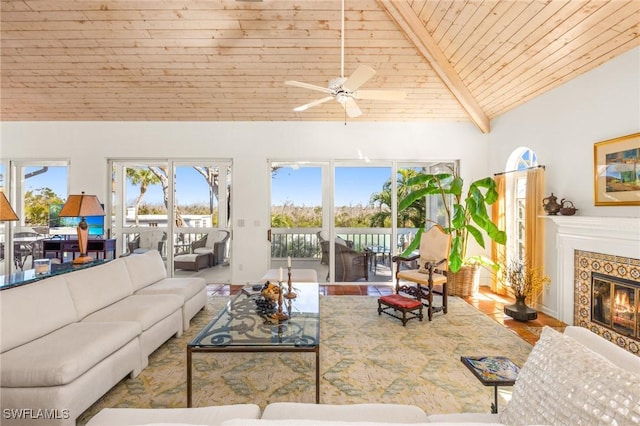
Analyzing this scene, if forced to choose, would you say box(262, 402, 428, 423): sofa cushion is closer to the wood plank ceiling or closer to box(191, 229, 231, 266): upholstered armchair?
the wood plank ceiling

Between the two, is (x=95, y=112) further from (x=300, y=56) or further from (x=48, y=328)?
(x=48, y=328)

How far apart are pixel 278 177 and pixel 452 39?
3.55 m

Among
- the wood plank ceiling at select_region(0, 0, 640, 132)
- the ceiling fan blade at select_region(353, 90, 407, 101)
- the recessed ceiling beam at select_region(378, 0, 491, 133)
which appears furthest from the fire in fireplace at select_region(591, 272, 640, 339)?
the recessed ceiling beam at select_region(378, 0, 491, 133)

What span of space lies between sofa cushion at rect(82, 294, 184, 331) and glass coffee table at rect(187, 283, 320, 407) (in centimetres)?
Answer: 65

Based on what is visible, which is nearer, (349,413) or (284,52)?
(349,413)

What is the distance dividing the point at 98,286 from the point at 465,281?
5.09 m

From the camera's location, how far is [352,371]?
8.91 feet

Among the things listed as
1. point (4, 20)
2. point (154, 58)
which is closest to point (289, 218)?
point (154, 58)

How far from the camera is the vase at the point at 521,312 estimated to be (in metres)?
3.87

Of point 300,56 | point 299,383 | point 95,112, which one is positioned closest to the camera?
point 299,383

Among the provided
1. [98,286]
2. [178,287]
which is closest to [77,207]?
[98,286]

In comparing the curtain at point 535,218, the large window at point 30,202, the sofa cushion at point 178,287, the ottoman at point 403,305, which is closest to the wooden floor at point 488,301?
the curtain at point 535,218

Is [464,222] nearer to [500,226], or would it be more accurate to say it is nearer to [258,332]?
[500,226]

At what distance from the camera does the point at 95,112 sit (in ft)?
17.9
